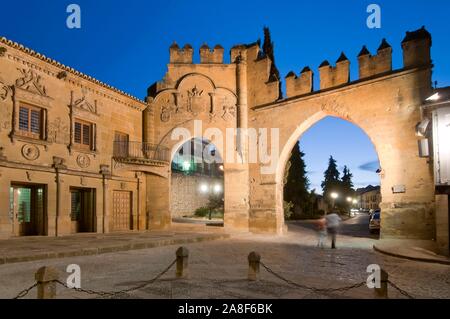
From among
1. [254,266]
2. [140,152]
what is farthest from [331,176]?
[254,266]

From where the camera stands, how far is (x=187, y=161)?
41.7 m

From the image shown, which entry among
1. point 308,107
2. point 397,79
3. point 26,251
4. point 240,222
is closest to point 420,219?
point 397,79

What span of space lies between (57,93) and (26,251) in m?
7.94

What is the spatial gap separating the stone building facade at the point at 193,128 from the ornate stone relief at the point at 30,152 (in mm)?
53

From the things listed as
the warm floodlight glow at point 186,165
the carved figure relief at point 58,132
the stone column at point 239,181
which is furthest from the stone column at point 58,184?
the warm floodlight glow at point 186,165

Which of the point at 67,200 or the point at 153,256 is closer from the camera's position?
the point at 153,256

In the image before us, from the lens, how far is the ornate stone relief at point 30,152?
13.8 m

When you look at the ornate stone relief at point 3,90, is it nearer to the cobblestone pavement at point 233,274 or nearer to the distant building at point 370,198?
the cobblestone pavement at point 233,274

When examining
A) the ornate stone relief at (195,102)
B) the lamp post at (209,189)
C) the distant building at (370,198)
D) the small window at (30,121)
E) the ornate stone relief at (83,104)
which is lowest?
the distant building at (370,198)

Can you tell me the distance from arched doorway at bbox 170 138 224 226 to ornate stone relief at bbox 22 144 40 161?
51.6 ft

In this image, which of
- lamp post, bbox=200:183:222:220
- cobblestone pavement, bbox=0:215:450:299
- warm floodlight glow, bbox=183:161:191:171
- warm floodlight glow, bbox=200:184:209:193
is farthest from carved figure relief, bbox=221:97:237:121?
warm floodlight glow, bbox=183:161:191:171

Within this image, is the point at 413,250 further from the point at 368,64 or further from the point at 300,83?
the point at 300,83

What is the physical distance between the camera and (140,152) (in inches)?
762
